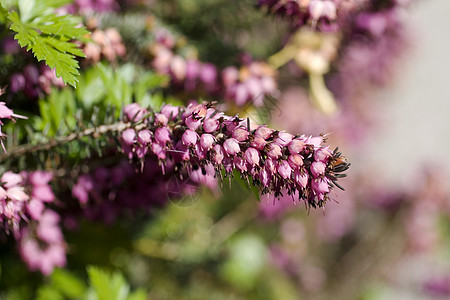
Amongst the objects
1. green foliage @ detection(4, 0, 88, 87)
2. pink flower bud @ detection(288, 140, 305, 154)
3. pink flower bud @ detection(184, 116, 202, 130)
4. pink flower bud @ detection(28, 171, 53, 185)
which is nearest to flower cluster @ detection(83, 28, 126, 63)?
green foliage @ detection(4, 0, 88, 87)

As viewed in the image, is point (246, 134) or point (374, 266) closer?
point (246, 134)

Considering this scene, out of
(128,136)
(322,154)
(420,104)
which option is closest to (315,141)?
(322,154)

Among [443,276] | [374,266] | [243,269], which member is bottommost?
[243,269]

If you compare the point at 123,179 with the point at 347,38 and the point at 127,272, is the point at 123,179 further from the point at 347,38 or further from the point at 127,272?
the point at 347,38

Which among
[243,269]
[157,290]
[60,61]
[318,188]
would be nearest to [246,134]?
[318,188]

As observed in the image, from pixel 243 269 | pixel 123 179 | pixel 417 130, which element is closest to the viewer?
pixel 123 179

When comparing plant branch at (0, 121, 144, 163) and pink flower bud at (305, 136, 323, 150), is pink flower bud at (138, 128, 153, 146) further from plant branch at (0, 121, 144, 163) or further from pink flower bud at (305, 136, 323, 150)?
pink flower bud at (305, 136, 323, 150)
